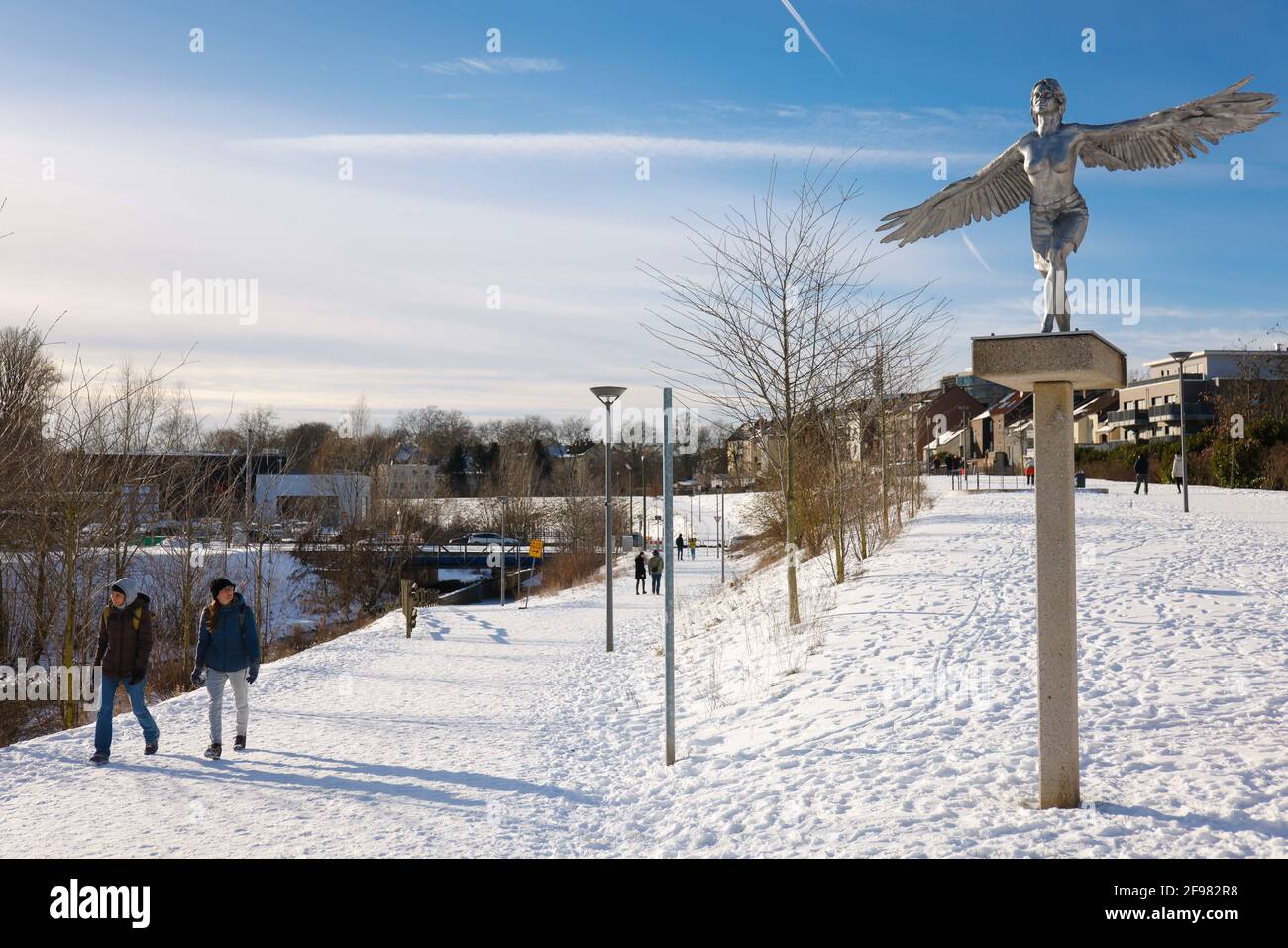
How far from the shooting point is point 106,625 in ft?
28.6

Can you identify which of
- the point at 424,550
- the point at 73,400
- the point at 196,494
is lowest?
the point at 424,550

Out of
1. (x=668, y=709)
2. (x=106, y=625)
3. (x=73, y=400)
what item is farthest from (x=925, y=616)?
(x=73, y=400)

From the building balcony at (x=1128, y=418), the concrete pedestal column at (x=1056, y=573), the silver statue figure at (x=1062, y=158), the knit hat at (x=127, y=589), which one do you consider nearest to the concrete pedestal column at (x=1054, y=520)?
the concrete pedestal column at (x=1056, y=573)

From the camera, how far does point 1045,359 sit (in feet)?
17.3

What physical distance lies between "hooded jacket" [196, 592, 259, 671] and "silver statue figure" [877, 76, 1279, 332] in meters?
7.56

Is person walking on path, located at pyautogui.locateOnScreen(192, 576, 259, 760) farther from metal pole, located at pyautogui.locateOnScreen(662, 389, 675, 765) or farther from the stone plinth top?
the stone plinth top

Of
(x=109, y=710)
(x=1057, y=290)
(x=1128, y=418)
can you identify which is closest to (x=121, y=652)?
(x=109, y=710)

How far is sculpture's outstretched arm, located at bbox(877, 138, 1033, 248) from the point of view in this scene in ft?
19.2

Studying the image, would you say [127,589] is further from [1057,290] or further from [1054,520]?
[1057,290]

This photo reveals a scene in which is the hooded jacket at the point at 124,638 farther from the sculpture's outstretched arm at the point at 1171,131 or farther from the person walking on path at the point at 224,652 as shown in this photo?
the sculpture's outstretched arm at the point at 1171,131

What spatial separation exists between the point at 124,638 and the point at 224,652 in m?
0.91
